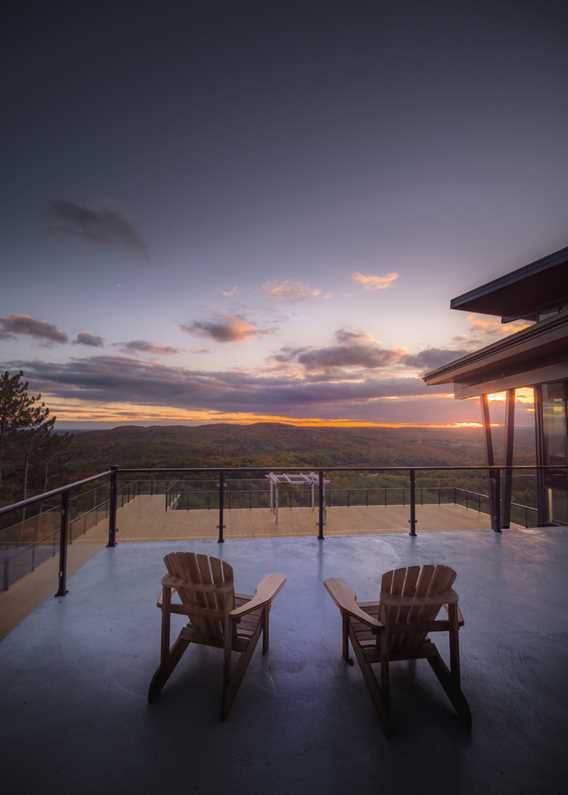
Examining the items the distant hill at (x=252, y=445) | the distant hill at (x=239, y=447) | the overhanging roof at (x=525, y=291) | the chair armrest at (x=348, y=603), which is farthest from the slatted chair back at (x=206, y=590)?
the distant hill at (x=252, y=445)

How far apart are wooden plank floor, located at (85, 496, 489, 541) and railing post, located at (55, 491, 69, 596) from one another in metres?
6.65

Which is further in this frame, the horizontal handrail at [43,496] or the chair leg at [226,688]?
the horizontal handrail at [43,496]

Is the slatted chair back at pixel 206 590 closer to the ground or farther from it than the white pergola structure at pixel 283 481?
farther from it

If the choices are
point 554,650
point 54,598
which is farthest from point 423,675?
point 54,598

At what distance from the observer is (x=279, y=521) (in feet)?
39.1

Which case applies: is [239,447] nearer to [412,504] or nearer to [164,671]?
[412,504]

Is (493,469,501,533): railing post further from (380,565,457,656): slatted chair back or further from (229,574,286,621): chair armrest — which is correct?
(229,574,286,621): chair armrest

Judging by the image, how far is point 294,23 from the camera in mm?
5715

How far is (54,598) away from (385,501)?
40.1ft

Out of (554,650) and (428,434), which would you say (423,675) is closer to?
(554,650)

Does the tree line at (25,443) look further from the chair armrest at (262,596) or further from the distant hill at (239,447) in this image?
the chair armrest at (262,596)

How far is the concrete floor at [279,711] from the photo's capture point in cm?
165

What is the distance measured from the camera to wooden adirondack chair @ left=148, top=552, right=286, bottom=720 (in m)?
2.11

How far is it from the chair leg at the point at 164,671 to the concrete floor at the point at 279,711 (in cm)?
7
